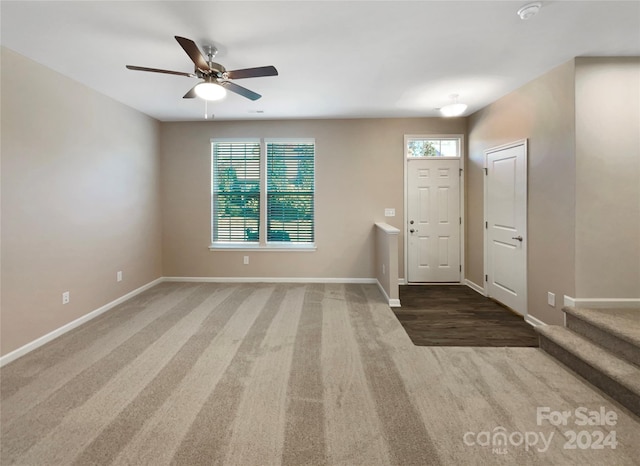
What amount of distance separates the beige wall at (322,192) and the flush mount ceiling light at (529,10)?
117 inches

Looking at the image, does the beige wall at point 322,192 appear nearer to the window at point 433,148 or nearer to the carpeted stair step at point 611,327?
the window at point 433,148

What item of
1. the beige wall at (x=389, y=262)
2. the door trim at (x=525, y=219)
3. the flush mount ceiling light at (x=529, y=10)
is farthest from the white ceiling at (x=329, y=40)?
the beige wall at (x=389, y=262)

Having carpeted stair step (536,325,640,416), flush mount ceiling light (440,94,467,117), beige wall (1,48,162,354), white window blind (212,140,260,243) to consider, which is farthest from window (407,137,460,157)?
beige wall (1,48,162,354)

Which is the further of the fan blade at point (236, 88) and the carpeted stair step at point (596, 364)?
the fan blade at point (236, 88)

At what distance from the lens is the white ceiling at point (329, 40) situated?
2164 mm

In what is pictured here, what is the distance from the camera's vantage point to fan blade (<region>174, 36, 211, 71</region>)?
2052 millimetres

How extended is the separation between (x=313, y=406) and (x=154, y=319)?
8.25ft

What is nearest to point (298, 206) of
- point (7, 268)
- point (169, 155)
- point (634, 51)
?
point (169, 155)

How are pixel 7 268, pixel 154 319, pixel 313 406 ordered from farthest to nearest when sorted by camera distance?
pixel 154 319
pixel 7 268
pixel 313 406

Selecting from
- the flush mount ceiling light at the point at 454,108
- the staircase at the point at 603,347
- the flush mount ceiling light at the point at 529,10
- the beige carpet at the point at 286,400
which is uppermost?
the flush mount ceiling light at the point at 454,108

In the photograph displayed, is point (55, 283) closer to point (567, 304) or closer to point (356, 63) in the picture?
point (356, 63)

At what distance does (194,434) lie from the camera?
1.80 meters

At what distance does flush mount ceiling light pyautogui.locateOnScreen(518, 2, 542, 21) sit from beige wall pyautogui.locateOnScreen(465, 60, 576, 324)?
3.83 ft

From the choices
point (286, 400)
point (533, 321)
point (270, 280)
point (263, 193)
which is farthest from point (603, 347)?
point (263, 193)
